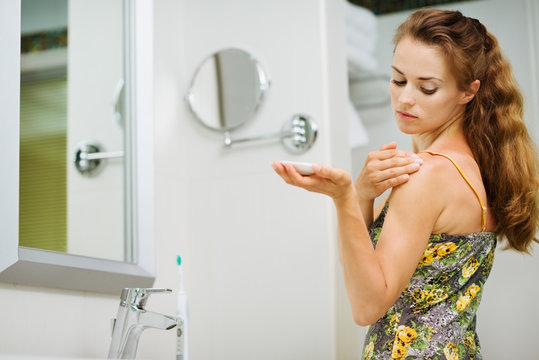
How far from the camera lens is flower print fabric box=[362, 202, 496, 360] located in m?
1.22

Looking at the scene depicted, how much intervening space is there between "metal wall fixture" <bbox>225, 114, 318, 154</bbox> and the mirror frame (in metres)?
0.36

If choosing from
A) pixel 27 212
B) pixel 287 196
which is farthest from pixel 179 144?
pixel 27 212

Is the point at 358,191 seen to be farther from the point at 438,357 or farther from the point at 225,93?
the point at 225,93

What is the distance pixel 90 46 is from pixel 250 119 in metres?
0.50

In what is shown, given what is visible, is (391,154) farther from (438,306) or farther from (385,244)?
(438,306)

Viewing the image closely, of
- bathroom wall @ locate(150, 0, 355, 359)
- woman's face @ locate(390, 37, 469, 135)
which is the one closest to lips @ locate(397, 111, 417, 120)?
woman's face @ locate(390, 37, 469, 135)

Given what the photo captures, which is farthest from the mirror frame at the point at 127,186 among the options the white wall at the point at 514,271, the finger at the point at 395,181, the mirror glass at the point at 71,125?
the white wall at the point at 514,271

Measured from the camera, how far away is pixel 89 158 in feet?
5.12

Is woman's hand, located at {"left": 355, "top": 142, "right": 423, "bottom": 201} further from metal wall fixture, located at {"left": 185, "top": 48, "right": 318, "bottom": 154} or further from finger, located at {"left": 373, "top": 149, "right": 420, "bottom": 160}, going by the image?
metal wall fixture, located at {"left": 185, "top": 48, "right": 318, "bottom": 154}

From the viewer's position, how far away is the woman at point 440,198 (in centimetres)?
116

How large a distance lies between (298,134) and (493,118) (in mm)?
615

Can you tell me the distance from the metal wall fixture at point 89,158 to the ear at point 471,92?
2.59 feet

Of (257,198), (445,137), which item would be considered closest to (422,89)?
(445,137)

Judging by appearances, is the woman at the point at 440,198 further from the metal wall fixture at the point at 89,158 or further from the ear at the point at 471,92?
the metal wall fixture at the point at 89,158
